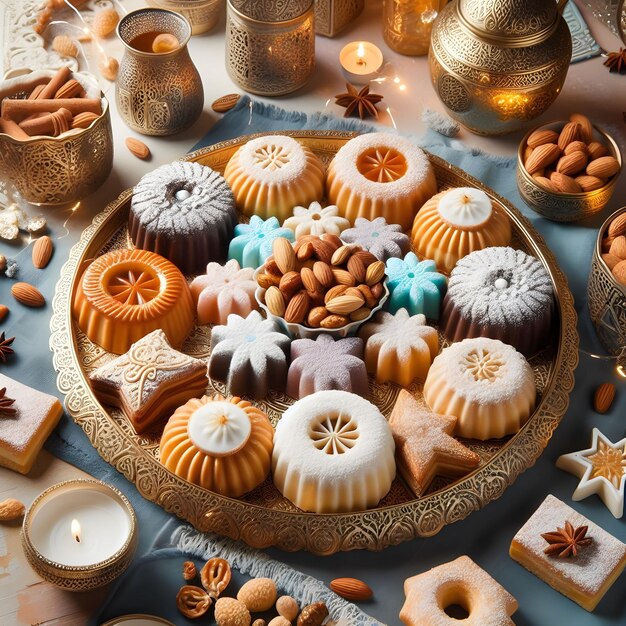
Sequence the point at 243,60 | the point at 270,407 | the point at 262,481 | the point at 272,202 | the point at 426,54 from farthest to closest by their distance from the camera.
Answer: the point at 426,54 → the point at 243,60 → the point at 272,202 → the point at 270,407 → the point at 262,481

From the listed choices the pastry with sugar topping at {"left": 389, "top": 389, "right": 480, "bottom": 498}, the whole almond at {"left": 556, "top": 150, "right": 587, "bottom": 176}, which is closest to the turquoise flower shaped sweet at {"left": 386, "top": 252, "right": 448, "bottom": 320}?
the pastry with sugar topping at {"left": 389, "top": 389, "right": 480, "bottom": 498}

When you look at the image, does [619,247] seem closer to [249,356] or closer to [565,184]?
[565,184]

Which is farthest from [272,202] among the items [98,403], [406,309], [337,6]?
[337,6]

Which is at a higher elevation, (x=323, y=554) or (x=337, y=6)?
(x=337, y=6)

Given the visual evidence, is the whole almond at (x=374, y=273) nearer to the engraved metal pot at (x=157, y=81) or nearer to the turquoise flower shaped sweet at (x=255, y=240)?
the turquoise flower shaped sweet at (x=255, y=240)

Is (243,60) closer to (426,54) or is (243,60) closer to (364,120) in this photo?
(364,120)
